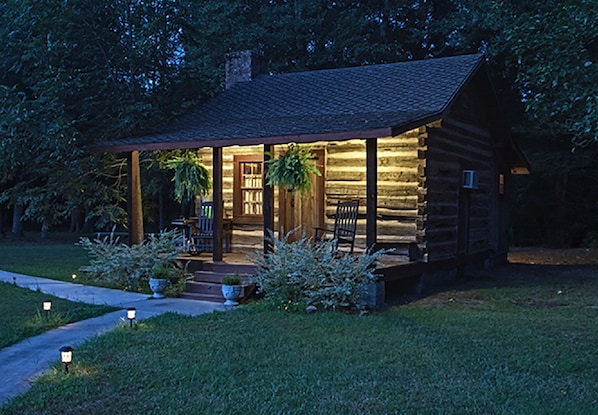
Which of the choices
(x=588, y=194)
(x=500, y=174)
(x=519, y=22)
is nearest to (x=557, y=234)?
(x=588, y=194)

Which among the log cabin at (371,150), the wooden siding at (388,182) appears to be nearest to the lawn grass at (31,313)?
the log cabin at (371,150)

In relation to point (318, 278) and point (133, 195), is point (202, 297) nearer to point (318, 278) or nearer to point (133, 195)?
point (318, 278)

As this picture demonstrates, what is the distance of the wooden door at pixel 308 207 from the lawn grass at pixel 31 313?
14.6 ft

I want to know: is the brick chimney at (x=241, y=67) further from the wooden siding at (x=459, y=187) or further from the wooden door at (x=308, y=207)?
the wooden siding at (x=459, y=187)

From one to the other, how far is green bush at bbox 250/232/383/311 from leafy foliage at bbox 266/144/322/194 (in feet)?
5.17

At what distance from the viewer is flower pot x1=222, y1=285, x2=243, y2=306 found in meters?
9.12

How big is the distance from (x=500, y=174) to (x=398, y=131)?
8.00 m

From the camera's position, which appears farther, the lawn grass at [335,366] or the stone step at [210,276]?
the stone step at [210,276]

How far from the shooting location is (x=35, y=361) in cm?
586

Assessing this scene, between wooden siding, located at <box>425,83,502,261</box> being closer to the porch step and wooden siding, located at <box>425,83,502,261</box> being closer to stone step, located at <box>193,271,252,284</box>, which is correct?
the porch step

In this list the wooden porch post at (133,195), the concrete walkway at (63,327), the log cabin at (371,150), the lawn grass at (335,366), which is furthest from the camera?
the wooden porch post at (133,195)

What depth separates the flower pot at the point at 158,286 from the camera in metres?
9.73

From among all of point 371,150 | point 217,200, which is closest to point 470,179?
point 371,150

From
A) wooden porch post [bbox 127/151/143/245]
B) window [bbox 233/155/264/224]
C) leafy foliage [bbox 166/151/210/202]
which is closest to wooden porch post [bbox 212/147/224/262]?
leafy foliage [bbox 166/151/210/202]
